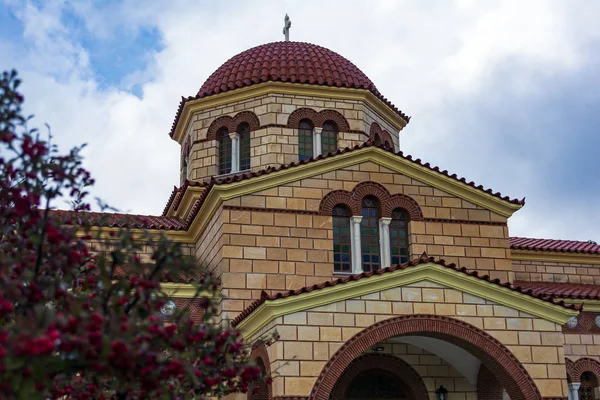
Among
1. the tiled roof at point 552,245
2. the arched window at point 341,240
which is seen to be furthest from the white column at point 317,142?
the tiled roof at point 552,245

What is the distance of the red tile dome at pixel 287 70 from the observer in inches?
826

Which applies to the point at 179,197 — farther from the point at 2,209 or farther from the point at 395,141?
the point at 2,209

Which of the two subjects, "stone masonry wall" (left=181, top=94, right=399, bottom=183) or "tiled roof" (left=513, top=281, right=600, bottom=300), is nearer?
"tiled roof" (left=513, top=281, right=600, bottom=300)

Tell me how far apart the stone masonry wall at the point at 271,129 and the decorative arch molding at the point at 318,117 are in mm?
95

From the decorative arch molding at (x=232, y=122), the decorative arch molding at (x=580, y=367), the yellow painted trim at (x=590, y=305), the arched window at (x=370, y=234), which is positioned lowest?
the decorative arch molding at (x=580, y=367)

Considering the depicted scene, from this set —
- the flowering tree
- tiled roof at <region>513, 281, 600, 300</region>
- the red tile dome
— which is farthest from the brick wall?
the flowering tree

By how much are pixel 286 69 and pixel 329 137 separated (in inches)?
88.1

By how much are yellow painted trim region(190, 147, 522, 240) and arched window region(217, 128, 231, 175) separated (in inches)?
132

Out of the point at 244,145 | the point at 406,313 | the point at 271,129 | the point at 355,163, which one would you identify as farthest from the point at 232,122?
the point at 406,313

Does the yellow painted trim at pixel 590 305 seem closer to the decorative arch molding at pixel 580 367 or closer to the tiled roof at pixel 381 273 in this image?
the decorative arch molding at pixel 580 367

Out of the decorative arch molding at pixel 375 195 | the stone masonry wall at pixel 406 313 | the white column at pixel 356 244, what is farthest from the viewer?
the decorative arch molding at pixel 375 195

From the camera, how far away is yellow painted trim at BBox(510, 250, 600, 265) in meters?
19.8

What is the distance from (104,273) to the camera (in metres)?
5.94

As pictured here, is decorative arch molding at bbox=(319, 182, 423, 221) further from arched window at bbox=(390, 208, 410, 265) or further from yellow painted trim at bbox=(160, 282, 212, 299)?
yellow painted trim at bbox=(160, 282, 212, 299)
